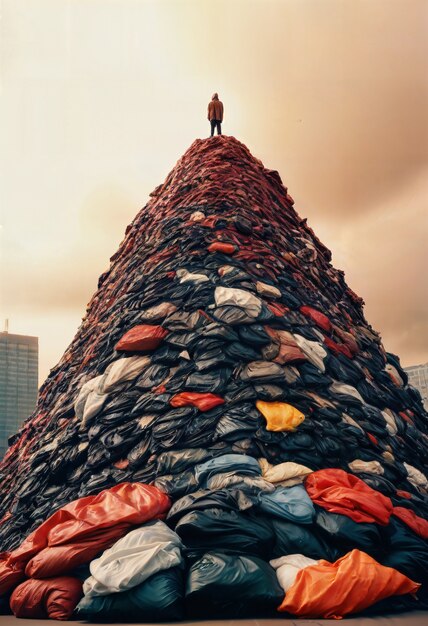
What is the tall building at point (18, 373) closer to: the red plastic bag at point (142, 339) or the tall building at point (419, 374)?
the tall building at point (419, 374)

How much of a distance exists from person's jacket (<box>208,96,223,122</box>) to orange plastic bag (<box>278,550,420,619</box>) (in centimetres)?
791

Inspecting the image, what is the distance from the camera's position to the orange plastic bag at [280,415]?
3977 millimetres

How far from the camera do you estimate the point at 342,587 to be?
2.93 meters

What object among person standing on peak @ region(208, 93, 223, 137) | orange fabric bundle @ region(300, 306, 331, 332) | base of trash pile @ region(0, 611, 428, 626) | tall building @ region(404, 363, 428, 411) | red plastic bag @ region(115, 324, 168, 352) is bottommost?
base of trash pile @ region(0, 611, 428, 626)

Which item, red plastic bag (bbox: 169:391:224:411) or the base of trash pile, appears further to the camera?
red plastic bag (bbox: 169:391:224:411)

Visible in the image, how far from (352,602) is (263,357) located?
6.56 feet

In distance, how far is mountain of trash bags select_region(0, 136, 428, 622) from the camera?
2979 mm

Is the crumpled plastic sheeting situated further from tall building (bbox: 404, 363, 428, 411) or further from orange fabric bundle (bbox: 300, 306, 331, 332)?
tall building (bbox: 404, 363, 428, 411)

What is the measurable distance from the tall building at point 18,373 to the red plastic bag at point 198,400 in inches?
2166

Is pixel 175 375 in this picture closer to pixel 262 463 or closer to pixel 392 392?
pixel 262 463

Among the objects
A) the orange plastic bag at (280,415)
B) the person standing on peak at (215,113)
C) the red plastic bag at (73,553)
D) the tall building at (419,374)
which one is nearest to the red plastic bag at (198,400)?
the orange plastic bag at (280,415)

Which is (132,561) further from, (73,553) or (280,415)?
(280,415)

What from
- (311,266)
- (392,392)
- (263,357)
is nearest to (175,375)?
(263,357)

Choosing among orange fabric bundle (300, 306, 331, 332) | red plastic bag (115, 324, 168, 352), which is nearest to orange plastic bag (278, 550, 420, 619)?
red plastic bag (115, 324, 168, 352)
